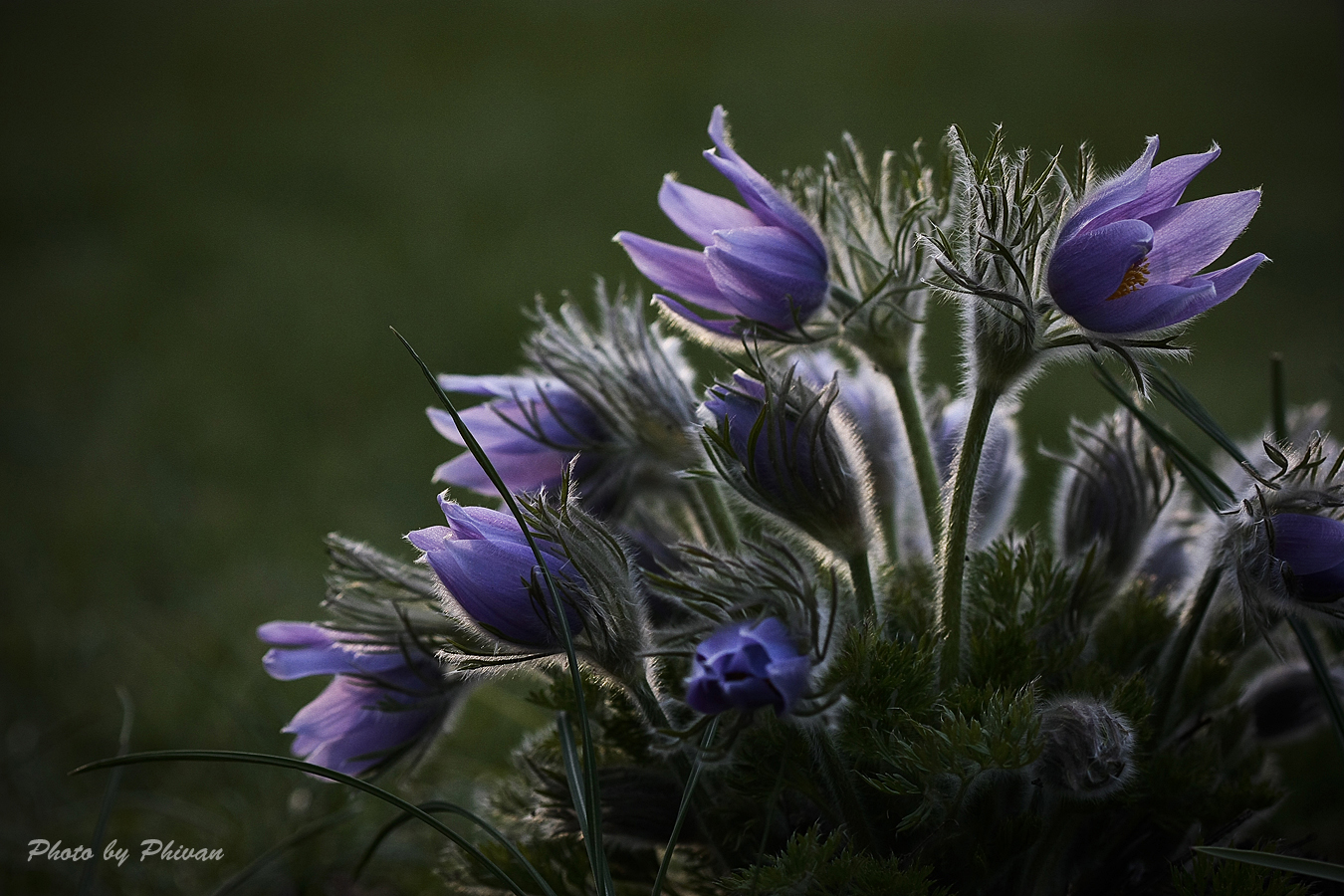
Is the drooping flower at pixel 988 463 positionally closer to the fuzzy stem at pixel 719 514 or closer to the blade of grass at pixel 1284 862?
the fuzzy stem at pixel 719 514

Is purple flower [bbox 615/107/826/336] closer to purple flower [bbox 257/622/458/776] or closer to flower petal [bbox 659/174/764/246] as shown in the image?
flower petal [bbox 659/174/764/246]

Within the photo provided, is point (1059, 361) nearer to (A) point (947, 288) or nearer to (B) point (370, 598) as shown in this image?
(A) point (947, 288)

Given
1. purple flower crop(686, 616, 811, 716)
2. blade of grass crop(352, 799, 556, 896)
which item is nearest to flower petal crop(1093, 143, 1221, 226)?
purple flower crop(686, 616, 811, 716)

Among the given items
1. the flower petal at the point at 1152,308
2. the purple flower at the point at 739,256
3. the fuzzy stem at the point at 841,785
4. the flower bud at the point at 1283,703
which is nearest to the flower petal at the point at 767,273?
the purple flower at the point at 739,256

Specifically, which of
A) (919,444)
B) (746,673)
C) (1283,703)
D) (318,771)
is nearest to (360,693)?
(318,771)

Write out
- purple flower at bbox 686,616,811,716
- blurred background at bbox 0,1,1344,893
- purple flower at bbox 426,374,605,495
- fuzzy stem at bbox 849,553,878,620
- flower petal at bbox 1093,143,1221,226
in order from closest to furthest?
purple flower at bbox 686,616,811,716
flower petal at bbox 1093,143,1221,226
fuzzy stem at bbox 849,553,878,620
purple flower at bbox 426,374,605,495
blurred background at bbox 0,1,1344,893

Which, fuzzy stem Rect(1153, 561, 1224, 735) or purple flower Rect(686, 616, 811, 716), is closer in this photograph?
purple flower Rect(686, 616, 811, 716)
